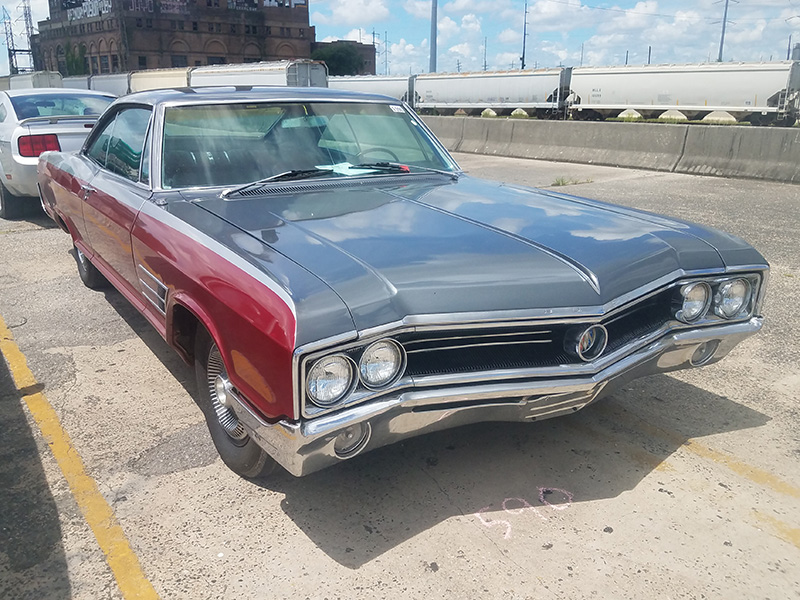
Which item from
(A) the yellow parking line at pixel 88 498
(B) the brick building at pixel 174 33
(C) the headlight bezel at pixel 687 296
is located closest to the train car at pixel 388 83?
(A) the yellow parking line at pixel 88 498

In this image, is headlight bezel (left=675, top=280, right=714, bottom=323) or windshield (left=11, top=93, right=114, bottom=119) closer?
headlight bezel (left=675, top=280, right=714, bottom=323)

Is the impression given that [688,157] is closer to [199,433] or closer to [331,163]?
[331,163]

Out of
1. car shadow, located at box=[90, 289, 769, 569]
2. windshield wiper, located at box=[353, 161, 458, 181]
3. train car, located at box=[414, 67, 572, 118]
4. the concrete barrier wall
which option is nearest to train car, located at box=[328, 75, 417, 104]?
train car, located at box=[414, 67, 572, 118]

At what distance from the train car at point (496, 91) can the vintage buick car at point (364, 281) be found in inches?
1129

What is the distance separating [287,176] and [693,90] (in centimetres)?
2642

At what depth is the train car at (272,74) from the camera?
27031mm

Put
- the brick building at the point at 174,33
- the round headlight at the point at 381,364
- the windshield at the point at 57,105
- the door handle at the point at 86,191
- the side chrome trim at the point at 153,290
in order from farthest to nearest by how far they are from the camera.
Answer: the brick building at the point at 174,33, the windshield at the point at 57,105, the door handle at the point at 86,191, the side chrome trim at the point at 153,290, the round headlight at the point at 381,364

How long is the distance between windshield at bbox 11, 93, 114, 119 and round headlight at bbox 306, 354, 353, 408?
7.52 meters

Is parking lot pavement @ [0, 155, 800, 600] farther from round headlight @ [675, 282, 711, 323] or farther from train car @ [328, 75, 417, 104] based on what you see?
train car @ [328, 75, 417, 104]

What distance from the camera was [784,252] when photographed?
6762mm

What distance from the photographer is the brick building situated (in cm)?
7056

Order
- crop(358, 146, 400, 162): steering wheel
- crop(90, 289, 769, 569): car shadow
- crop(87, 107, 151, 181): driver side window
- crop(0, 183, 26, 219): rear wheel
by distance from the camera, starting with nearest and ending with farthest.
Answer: crop(90, 289, 769, 569): car shadow
crop(87, 107, 151, 181): driver side window
crop(358, 146, 400, 162): steering wheel
crop(0, 183, 26, 219): rear wheel

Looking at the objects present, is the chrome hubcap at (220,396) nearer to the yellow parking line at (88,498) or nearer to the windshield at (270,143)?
the yellow parking line at (88,498)

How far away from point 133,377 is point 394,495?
6.43 feet
